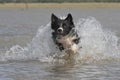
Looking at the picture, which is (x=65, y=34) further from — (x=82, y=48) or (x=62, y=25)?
(x=82, y=48)

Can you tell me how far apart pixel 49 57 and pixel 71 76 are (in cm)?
301

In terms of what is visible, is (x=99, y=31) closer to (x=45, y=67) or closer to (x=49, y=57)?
(x=49, y=57)

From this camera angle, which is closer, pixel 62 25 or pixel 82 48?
pixel 62 25

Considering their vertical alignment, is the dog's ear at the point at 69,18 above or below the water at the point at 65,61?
above

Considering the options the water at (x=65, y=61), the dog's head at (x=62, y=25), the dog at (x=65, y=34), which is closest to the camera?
the water at (x=65, y=61)

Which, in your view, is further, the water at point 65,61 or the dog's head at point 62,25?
the dog's head at point 62,25

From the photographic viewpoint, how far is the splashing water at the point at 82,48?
45.8ft

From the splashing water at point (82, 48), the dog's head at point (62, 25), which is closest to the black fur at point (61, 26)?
the dog's head at point (62, 25)

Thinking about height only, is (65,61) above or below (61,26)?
below

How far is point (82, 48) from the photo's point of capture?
46.3 ft

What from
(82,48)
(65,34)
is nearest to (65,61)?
(65,34)

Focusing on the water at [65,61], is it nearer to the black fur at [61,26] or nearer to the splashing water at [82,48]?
the splashing water at [82,48]

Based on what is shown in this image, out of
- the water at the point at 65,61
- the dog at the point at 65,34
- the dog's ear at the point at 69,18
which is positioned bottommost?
the water at the point at 65,61

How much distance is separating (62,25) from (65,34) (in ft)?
1.10
